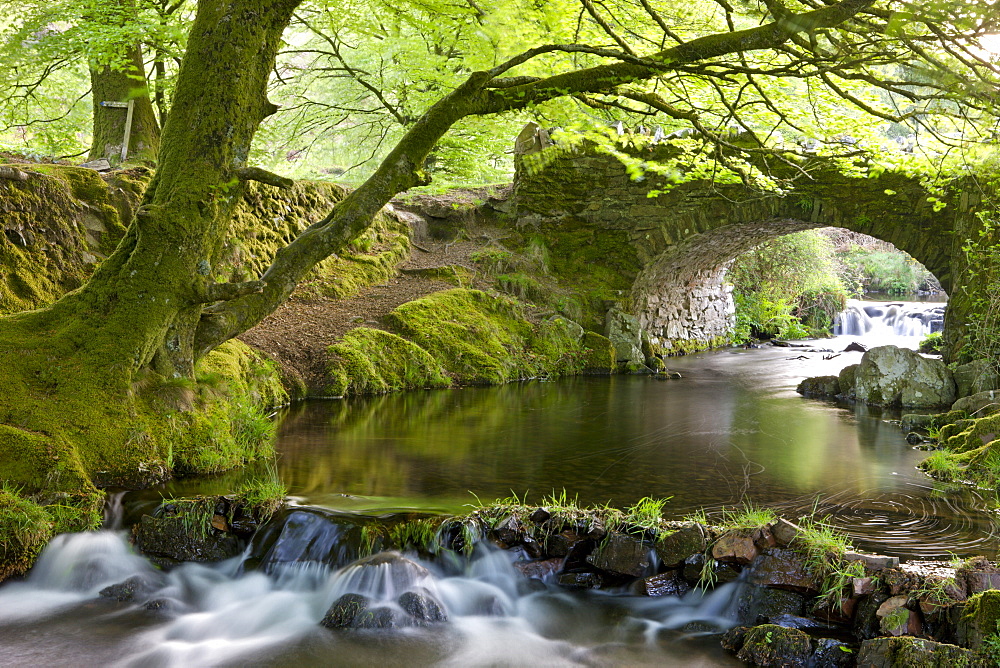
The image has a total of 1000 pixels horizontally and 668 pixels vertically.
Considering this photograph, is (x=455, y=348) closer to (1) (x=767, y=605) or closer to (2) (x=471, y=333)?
(2) (x=471, y=333)

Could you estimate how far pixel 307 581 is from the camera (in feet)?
13.6

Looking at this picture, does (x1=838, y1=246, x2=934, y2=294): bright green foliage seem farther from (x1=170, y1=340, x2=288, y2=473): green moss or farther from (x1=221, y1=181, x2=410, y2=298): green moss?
(x1=170, y1=340, x2=288, y2=473): green moss

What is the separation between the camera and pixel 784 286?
18.6 meters

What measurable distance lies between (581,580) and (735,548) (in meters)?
0.87

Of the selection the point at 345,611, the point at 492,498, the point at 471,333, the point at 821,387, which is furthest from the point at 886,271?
the point at 345,611

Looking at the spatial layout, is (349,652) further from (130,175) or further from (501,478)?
(130,175)

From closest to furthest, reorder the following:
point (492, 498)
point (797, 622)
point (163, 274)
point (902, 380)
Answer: point (797, 622) → point (492, 498) → point (163, 274) → point (902, 380)

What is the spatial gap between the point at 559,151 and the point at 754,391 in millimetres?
5541

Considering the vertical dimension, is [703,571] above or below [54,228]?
below

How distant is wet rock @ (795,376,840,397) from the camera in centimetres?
1040

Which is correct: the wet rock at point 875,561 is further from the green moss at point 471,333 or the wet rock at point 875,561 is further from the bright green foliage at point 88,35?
the bright green foliage at point 88,35

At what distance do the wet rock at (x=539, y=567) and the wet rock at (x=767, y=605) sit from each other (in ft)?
3.33

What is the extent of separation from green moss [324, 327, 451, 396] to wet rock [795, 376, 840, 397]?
5.26 metres

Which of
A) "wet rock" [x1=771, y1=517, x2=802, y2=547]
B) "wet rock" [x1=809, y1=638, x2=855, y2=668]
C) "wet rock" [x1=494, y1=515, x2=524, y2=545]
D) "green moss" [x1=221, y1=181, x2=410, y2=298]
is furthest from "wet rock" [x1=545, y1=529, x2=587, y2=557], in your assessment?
"green moss" [x1=221, y1=181, x2=410, y2=298]
